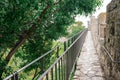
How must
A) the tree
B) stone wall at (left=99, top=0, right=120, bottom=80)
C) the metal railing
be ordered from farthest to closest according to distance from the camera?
the tree, stone wall at (left=99, top=0, right=120, bottom=80), the metal railing

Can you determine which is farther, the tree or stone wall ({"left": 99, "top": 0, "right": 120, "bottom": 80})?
the tree

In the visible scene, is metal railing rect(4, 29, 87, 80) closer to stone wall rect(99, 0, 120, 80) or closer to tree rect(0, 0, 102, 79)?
stone wall rect(99, 0, 120, 80)

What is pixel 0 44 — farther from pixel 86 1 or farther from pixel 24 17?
pixel 86 1

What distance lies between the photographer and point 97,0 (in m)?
11.6

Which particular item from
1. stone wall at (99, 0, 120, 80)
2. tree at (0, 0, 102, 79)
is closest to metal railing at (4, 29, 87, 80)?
stone wall at (99, 0, 120, 80)

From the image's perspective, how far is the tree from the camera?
22.9ft

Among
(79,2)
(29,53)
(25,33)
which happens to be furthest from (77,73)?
(29,53)

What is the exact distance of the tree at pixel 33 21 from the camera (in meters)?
6.96

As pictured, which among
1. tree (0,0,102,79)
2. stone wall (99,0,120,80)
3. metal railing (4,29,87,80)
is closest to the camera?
metal railing (4,29,87,80)

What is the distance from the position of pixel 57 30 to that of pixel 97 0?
244 centimetres

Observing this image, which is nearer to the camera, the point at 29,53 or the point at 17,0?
the point at 17,0

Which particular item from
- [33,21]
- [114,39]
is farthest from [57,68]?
[33,21]

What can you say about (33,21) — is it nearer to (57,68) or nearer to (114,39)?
(114,39)

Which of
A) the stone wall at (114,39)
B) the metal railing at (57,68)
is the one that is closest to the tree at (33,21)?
the metal railing at (57,68)
